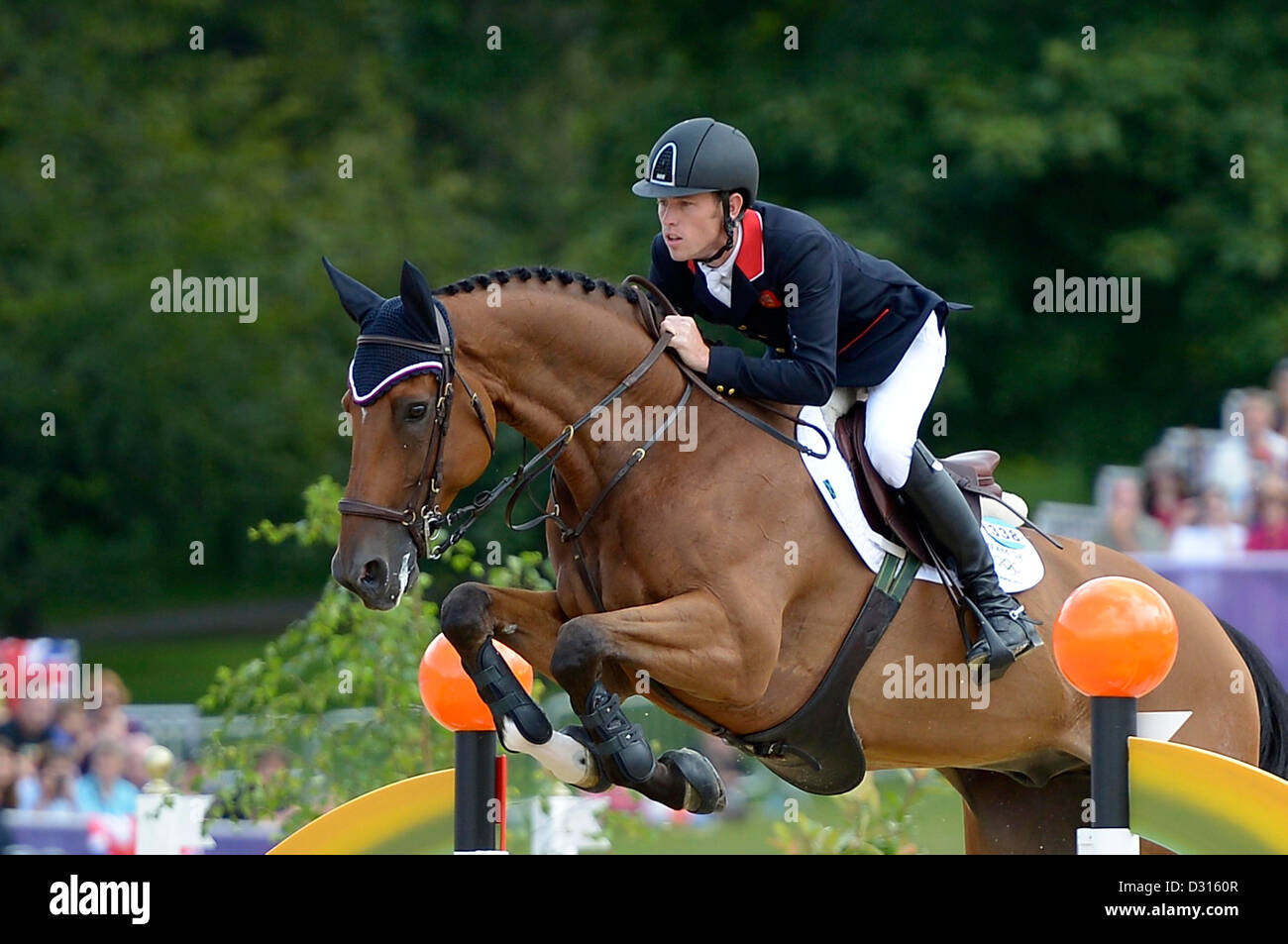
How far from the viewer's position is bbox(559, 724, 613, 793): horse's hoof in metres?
4.21

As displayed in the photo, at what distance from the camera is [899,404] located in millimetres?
4488

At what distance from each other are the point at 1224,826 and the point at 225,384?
1405 cm

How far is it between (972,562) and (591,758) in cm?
117

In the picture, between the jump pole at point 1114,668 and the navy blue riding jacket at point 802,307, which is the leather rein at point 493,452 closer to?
the navy blue riding jacket at point 802,307

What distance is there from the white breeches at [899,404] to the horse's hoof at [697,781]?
0.88 m

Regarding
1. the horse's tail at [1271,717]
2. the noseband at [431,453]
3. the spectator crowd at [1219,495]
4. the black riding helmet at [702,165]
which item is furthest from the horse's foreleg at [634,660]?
the spectator crowd at [1219,495]

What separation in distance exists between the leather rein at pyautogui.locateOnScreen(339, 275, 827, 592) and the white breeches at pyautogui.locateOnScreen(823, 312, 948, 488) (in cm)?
15

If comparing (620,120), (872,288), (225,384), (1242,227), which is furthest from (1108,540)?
(225,384)

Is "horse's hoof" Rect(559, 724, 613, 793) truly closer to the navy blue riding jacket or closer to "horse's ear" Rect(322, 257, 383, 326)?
the navy blue riding jacket

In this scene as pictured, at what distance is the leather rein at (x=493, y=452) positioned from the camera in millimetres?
4008

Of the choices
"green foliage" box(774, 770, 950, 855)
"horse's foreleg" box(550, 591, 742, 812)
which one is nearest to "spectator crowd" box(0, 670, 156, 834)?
"green foliage" box(774, 770, 950, 855)

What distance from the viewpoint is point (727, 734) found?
14.6 feet

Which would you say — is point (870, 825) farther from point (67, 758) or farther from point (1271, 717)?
point (67, 758)

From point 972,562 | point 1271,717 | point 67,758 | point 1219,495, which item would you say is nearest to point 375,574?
point 972,562
